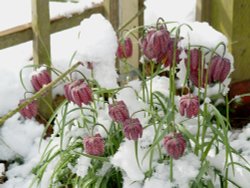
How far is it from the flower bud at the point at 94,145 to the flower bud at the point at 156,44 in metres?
0.26

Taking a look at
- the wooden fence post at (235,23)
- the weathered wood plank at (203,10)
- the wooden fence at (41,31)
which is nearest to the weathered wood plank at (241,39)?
the wooden fence post at (235,23)

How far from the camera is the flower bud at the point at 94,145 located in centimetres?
220

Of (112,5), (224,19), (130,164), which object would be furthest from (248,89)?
(130,164)

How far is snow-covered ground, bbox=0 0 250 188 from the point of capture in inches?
89.4

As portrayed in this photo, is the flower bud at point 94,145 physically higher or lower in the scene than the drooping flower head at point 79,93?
lower

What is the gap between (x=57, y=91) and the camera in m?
3.08

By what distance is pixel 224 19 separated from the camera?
3225mm

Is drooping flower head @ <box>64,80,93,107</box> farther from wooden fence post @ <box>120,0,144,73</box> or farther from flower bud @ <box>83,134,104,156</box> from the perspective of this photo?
wooden fence post @ <box>120,0,144,73</box>

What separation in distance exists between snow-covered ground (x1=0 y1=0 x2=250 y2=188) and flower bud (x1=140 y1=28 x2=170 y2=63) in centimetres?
11

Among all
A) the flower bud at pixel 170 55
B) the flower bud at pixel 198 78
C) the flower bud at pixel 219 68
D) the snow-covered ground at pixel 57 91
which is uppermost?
the flower bud at pixel 170 55

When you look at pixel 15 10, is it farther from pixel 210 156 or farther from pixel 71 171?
pixel 210 156

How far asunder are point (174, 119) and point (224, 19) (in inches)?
42.1

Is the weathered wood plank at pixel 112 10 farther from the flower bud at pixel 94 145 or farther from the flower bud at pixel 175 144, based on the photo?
the flower bud at pixel 175 144

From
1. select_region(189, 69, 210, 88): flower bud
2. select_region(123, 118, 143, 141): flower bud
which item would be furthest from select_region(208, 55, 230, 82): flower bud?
select_region(123, 118, 143, 141): flower bud
